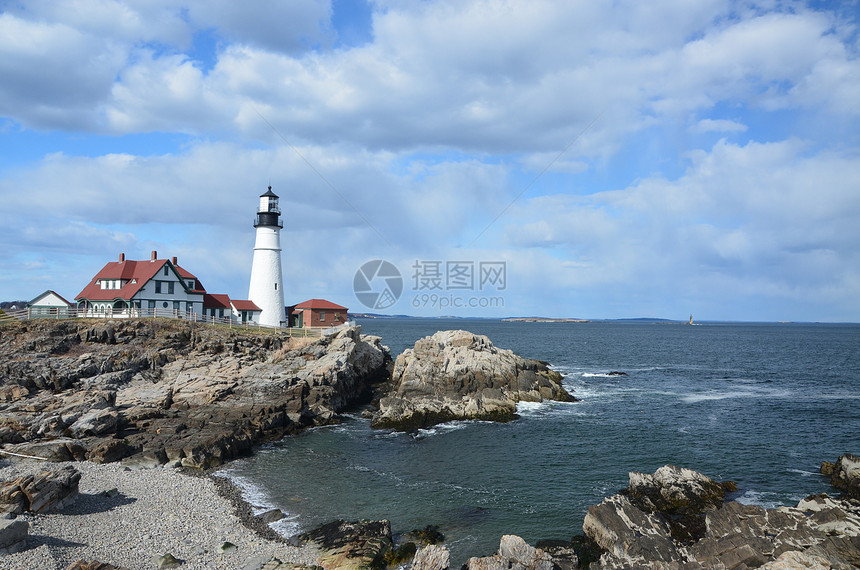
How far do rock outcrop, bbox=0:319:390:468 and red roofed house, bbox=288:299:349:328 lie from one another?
9.18 metres

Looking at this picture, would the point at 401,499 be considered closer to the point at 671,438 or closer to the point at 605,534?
the point at 605,534

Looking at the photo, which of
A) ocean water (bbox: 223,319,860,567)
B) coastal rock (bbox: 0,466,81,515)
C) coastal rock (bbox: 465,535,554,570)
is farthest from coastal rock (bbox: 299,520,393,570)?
coastal rock (bbox: 0,466,81,515)

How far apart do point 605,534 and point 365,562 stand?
8.22 meters

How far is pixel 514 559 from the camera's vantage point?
16.1 meters

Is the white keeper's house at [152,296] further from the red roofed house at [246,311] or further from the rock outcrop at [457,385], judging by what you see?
the rock outcrop at [457,385]

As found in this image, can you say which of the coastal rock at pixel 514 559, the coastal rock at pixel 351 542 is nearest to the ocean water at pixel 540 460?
the coastal rock at pixel 351 542

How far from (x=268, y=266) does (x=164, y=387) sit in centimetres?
1940

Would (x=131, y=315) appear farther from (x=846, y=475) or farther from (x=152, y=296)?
(x=846, y=475)

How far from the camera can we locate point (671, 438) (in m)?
33.6

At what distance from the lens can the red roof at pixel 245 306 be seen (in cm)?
5328

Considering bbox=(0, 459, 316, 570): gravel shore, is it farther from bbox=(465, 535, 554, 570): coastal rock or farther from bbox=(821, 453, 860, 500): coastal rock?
bbox=(821, 453, 860, 500): coastal rock

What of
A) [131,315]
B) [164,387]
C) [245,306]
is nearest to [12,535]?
[164,387]

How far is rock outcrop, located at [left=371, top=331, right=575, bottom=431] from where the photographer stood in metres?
37.9

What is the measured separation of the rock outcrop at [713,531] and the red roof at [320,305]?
40.2m
